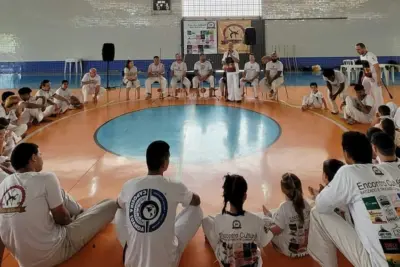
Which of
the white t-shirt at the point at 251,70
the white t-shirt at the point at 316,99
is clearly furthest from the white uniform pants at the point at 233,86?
the white t-shirt at the point at 316,99

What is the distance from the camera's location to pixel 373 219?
6.95 ft

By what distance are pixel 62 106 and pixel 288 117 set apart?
5.41 metres

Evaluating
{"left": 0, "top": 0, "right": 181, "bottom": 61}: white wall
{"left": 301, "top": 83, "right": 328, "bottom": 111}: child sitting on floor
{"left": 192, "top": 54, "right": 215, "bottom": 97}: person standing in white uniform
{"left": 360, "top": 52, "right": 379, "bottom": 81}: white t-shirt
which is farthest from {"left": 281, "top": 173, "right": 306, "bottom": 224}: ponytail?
{"left": 0, "top": 0, "right": 181, "bottom": 61}: white wall

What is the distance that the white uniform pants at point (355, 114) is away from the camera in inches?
273

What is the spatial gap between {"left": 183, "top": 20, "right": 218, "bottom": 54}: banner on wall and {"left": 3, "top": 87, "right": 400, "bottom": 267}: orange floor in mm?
9205

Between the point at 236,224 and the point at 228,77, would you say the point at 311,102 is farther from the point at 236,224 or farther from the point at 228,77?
the point at 236,224

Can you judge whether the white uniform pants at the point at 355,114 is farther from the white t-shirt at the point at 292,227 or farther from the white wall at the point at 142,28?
the white wall at the point at 142,28

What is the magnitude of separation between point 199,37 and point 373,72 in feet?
34.7

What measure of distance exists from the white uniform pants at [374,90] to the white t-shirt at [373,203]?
17.6 ft

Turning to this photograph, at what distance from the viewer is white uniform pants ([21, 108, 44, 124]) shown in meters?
7.10

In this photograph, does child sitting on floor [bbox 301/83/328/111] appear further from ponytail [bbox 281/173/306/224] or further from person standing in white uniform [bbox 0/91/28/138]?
person standing in white uniform [bbox 0/91/28/138]

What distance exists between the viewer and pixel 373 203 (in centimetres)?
214

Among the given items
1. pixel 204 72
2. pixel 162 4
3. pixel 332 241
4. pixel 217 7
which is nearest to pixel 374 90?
pixel 204 72

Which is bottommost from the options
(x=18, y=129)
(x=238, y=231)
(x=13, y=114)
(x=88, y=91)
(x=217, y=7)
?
(x=238, y=231)
